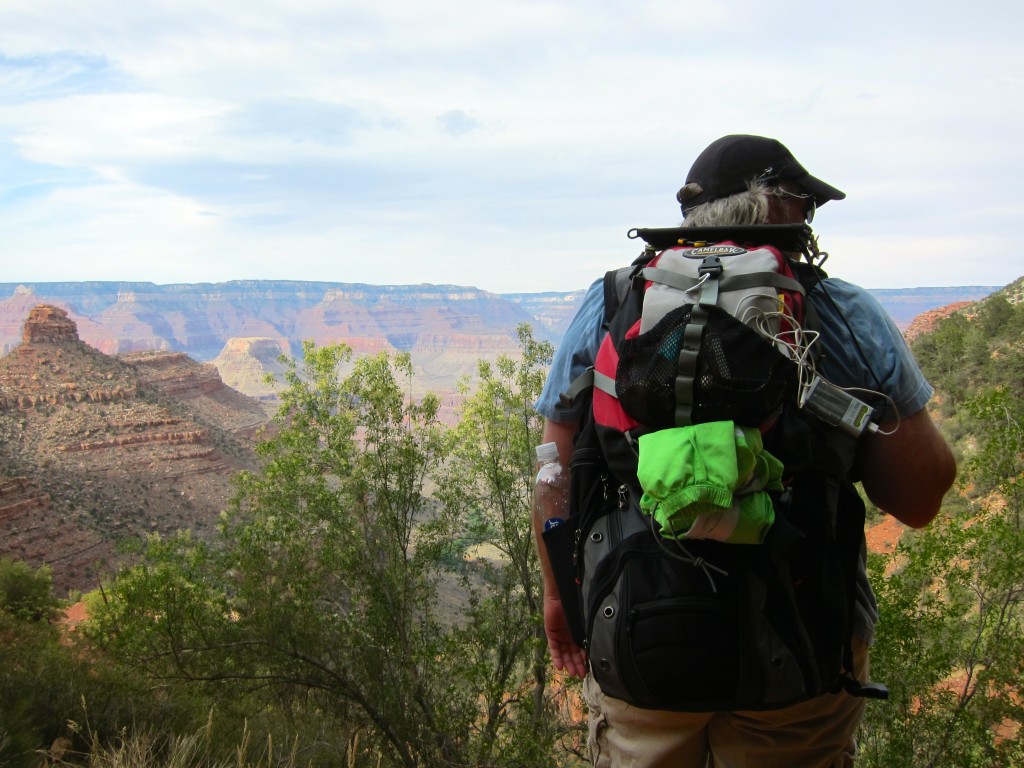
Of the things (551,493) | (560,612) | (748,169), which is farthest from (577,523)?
Result: (748,169)

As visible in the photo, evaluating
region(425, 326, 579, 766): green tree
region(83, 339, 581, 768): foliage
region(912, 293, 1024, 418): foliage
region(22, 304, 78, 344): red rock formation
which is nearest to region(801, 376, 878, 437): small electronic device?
region(83, 339, 581, 768): foliage

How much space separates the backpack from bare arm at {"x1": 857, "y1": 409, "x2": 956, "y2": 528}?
0.50ft

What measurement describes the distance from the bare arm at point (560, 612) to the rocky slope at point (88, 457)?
27.6 meters

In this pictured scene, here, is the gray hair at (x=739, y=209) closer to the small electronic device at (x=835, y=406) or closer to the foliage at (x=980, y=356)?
Answer: the small electronic device at (x=835, y=406)

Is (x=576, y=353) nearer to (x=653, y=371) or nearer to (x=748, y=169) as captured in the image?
(x=653, y=371)

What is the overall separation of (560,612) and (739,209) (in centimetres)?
117

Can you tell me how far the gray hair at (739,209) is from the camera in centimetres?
195

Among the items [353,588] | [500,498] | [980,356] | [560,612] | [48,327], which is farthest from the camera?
[48,327]

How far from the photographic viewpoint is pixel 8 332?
146 metres

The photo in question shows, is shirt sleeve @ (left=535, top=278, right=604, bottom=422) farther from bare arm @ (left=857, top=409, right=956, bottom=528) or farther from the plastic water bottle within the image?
bare arm @ (left=857, top=409, right=956, bottom=528)

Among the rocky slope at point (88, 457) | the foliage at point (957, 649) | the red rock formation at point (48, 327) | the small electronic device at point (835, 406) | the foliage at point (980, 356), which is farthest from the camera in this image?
the red rock formation at point (48, 327)

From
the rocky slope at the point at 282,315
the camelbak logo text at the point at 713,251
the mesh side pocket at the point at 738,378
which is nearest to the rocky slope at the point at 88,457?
the camelbak logo text at the point at 713,251

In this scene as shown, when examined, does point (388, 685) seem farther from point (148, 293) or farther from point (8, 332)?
point (148, 293)

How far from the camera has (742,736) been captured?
175 cm
